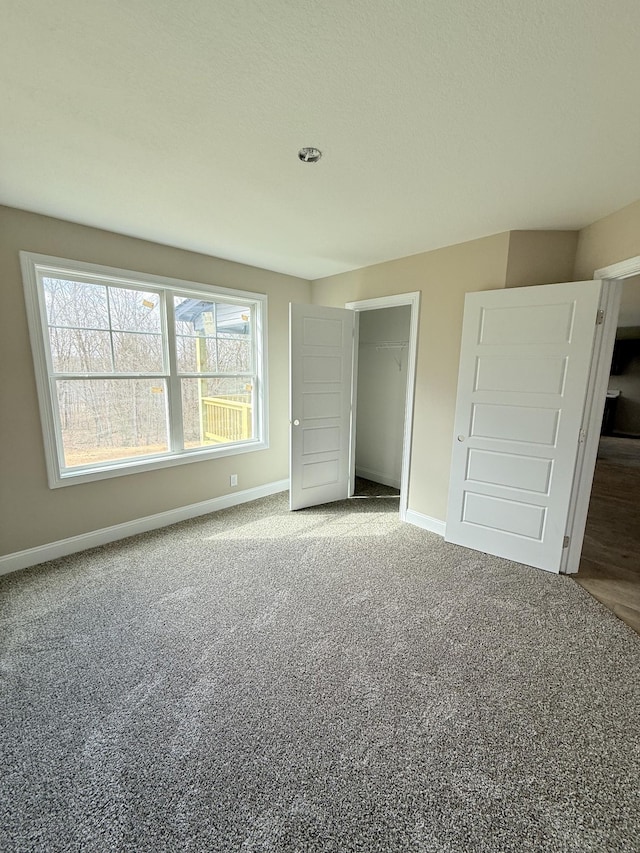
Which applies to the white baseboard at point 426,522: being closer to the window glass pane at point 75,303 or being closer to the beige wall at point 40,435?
the beige wall at point 40,435

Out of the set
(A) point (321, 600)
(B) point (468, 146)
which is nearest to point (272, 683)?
(A) point (321, 600)

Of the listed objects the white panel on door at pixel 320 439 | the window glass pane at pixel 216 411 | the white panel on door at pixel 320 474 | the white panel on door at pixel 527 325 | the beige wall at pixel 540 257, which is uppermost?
the beige wall at pixel 540 257

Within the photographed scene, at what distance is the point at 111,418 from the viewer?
3.03 m

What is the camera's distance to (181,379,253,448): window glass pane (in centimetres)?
350

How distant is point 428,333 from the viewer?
3197mm

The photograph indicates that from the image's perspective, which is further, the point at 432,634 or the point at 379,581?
the point at 379,581

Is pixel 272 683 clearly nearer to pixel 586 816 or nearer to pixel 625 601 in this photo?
pixel 586 816

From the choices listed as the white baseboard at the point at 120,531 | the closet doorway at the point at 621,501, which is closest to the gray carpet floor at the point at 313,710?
the white baseboard at the point at 120,531

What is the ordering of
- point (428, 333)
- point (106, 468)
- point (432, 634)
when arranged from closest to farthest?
point (432, 634)
point (106, 468)
point (428, 333)

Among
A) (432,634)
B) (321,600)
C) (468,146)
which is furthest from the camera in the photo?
(321,600)

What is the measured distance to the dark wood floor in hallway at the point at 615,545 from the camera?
2.41m

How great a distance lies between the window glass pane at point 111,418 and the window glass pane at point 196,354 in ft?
0.99

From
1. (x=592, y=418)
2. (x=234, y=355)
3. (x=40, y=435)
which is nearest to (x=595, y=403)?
(x=592, y=418)

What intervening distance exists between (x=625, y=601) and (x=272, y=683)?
2.40 m
